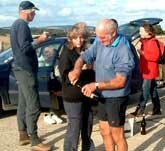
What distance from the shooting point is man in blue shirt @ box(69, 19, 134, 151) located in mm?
4547

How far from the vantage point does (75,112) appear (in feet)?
16.6

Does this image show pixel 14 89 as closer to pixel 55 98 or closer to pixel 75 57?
pixel 55 98

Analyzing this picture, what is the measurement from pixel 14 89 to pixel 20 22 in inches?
92.8

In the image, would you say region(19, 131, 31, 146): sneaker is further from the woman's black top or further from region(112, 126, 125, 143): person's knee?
region(112, 126, 125, 143): person's knee

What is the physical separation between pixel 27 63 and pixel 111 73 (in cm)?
178

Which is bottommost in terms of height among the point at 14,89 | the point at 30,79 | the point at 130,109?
the point at 130,109

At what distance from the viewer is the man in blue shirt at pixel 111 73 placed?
14.9 feet

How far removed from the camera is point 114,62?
15.1ft

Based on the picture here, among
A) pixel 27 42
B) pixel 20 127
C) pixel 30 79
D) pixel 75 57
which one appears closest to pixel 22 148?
pixel 20 127

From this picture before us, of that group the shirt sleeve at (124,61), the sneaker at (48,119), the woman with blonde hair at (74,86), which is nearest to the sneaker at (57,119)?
the sneaker at (48,119)

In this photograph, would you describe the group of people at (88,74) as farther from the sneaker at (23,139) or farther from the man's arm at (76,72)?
the sneaker at (23,139)

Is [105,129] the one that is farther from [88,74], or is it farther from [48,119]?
[48,119]

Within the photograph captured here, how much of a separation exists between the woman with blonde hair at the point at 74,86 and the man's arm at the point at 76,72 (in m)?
0.10

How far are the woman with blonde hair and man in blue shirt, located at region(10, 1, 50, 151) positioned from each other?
3.64 ft
